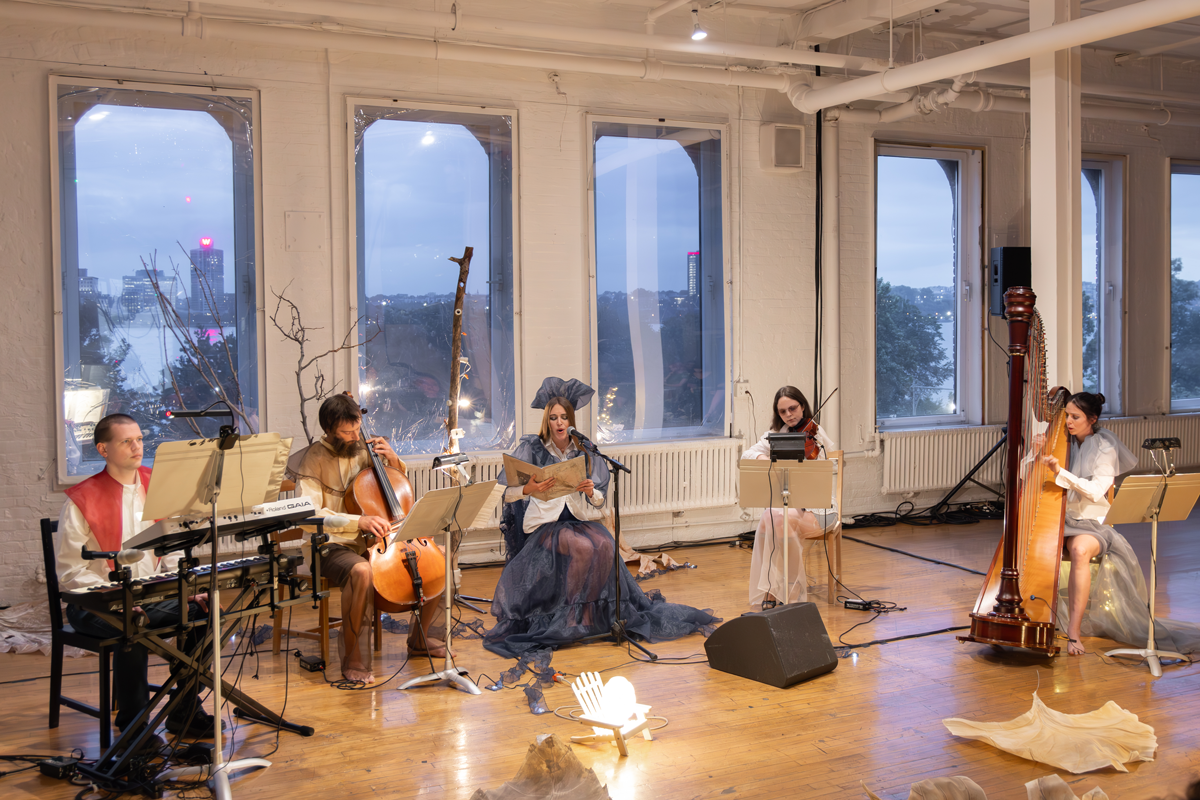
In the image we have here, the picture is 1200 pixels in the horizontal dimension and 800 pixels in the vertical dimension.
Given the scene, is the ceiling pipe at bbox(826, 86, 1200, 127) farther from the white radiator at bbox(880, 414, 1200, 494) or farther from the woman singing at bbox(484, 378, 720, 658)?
the woman singing at bbox(484, 378, 720, 658)

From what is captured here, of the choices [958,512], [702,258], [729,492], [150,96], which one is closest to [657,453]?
[729,492]

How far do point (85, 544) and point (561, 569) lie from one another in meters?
2.28

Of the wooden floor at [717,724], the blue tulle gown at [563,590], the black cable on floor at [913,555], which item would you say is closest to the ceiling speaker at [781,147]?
the black cable on floor at [913,555]

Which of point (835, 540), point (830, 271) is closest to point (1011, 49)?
point (830, 271)

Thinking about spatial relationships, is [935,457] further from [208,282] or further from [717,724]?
[208,282]

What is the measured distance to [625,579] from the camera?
5426 mm

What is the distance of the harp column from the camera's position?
5672 mm


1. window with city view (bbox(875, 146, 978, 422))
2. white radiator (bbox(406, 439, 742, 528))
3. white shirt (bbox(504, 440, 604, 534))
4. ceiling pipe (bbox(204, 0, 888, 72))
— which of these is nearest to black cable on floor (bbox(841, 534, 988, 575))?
white radiator (bbox(406, 439, 742, 528))

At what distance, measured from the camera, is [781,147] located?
755 cm

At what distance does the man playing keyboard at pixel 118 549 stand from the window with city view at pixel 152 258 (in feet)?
6.22

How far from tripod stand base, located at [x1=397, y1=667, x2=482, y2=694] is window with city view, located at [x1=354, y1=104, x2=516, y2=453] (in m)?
2.40

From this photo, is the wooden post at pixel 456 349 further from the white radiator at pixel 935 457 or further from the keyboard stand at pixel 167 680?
the white radiator at pixel 935 457

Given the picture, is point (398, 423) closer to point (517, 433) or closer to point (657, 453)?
point (517, 433)

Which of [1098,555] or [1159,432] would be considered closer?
[1098,555]
